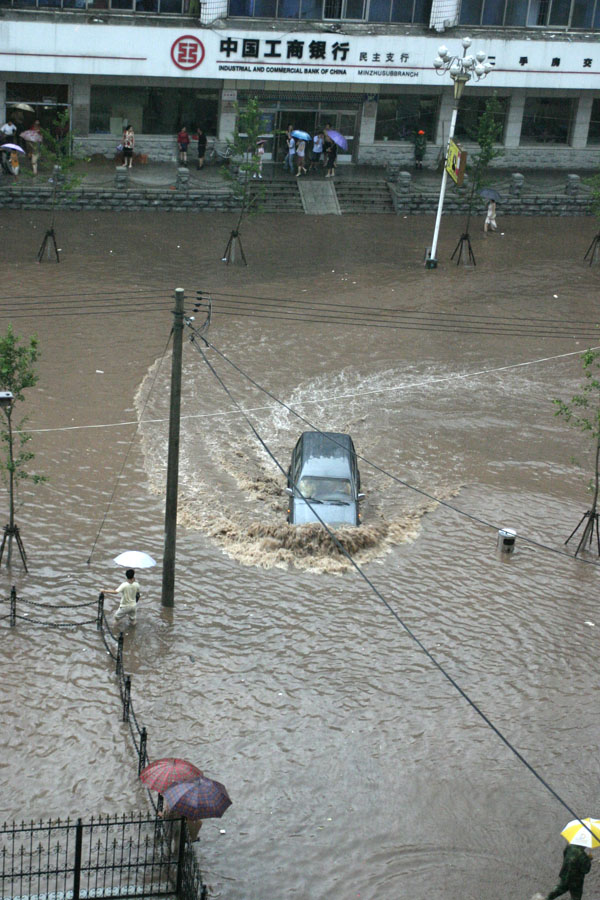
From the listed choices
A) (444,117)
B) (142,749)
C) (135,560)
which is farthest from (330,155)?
(142,749)

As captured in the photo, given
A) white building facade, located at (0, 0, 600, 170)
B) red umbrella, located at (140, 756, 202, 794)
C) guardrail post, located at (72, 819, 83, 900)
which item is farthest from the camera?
white building facade, located at (0, 0, 600, 170)

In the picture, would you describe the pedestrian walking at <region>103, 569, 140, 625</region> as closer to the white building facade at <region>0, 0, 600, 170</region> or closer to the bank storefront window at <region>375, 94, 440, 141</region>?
the white building facade at <region>0, 0, 600, 170</region>

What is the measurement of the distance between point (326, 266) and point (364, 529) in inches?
658

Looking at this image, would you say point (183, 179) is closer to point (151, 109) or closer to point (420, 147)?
point (151, 109)

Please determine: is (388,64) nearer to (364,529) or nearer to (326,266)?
(326,266)

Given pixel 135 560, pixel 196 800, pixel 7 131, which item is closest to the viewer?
pixel 196 800

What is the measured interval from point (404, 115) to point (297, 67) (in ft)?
19.2

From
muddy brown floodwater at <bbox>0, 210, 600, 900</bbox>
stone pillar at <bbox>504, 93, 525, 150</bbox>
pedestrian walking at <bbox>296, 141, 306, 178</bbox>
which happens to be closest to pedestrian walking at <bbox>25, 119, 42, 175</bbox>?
muddy brown floodwater at <bbox>0, 210, 600, 900</bbox>

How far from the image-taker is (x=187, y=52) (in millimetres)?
40562

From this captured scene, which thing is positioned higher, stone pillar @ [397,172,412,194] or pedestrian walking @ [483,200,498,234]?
stone pillar @ [397,172,412,194]

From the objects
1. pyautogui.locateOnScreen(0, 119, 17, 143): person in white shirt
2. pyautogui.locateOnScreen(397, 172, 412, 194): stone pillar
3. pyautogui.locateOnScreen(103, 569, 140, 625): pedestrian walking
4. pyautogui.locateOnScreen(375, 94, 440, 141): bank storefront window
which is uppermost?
pyautogui.locateOnScreen(375, 94, 440, 141): bank storefront window

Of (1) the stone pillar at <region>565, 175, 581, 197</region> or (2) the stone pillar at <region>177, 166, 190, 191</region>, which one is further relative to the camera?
(1) the stone pillar at <region>565, 175, 581, 197</region>

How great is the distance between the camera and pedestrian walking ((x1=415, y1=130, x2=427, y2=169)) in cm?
4425

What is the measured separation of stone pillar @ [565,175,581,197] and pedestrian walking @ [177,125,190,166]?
51.4 feet
